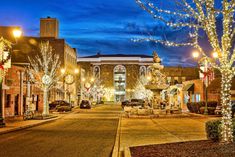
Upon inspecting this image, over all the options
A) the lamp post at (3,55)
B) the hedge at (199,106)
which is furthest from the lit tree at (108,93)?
the lamp post at (3,55)

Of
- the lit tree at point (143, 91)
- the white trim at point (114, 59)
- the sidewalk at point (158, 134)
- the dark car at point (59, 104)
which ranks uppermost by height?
the white trim at point (114, 59)

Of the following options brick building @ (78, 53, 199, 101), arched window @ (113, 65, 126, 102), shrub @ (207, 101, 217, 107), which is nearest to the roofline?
brick building @ (78, 53, 199, 101)

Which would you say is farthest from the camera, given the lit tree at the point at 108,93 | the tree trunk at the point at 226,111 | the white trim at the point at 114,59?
the lit tree at the point at 108,93

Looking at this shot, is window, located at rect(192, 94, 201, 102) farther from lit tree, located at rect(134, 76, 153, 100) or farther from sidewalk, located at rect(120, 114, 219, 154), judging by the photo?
sidewalk, located at rect(120, 114, 219, 154)

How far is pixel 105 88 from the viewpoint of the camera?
13812cm

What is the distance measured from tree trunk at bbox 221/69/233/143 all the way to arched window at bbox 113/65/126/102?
12584 centimetres

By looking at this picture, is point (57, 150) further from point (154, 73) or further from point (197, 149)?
point (154, 73)

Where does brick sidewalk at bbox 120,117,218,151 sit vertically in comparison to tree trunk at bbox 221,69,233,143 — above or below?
below

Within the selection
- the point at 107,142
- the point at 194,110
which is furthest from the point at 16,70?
the point at 107,142

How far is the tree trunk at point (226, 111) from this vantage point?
1219cm

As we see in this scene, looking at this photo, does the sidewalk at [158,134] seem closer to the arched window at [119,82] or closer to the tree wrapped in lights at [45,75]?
the tree wrapped in lights at [45,75]

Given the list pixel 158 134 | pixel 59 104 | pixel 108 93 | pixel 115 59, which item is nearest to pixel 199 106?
pixel 59 104

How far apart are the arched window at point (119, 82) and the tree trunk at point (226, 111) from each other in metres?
126

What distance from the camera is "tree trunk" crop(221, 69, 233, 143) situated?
40.0 feet
